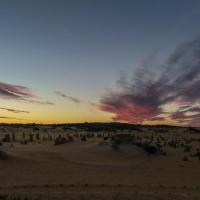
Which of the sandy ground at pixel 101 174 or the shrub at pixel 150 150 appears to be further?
the shrub at pixel 150 150

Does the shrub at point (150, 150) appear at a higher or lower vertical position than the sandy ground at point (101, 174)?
higher

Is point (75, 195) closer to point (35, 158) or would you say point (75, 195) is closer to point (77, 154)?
point (35, 158)

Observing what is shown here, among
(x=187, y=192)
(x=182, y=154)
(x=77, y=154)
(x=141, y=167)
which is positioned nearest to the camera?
(x=187, y=192)

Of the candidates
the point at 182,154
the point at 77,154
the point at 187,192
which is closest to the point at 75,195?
the point at 187,192

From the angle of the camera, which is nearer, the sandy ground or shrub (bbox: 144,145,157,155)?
the sandy ground

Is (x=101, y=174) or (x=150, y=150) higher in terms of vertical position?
(x=150, y=150)

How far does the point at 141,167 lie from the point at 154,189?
698cm

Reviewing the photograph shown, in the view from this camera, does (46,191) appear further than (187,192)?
No

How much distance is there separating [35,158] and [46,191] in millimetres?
9010

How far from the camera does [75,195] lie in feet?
47.7

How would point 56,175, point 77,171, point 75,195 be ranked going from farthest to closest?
point 77,171 < point 56,175 < point 75,195

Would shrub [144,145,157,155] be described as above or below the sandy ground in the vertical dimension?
above

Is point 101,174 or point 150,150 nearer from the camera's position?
point 101,174

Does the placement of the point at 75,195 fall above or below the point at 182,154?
below
